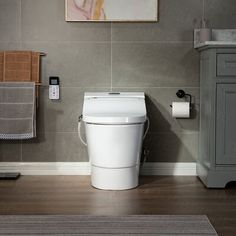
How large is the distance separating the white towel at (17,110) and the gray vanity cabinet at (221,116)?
1338 millimetres

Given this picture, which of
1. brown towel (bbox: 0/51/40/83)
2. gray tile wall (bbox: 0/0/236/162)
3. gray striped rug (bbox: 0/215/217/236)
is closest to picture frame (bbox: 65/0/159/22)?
gray tile wall (bbox: 0/0/236/162)

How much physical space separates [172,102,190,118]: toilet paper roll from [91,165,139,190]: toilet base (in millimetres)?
602

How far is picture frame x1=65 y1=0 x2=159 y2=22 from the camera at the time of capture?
3666 millimetres

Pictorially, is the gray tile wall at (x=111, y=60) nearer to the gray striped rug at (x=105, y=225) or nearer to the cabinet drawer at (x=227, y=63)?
the cabinet drawer at (x=227, y=63)

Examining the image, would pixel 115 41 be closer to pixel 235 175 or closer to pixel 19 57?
pixel 19 57

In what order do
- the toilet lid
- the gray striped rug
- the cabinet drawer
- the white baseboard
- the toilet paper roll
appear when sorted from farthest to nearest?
the white baseboard → the toilet paper roll → the cabinet drawer → the toilet lid → the gray striped rug

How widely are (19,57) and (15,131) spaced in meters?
0.57

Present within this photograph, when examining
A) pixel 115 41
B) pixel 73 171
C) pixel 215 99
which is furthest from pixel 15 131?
pixel 215 99

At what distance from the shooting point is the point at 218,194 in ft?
10.3

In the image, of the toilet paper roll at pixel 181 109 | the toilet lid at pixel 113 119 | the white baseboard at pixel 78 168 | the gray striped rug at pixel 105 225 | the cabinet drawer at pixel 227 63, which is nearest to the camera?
the gray striped rug at pixel 105 225

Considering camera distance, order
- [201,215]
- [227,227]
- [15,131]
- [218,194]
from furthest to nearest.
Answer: [15,131]
[218,194]
[201,215]
[227,227]

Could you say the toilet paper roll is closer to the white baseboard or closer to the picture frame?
the white baseboard

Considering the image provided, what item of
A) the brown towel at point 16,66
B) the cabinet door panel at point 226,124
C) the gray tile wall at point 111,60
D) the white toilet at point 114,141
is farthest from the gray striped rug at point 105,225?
the brown towel at point 16,66

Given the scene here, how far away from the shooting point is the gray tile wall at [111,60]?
3.70 meters
